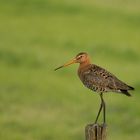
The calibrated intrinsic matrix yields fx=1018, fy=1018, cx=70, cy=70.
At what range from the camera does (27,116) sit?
64.2ft

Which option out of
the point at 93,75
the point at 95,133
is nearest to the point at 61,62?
the point at 93,75

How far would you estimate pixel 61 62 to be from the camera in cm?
2506

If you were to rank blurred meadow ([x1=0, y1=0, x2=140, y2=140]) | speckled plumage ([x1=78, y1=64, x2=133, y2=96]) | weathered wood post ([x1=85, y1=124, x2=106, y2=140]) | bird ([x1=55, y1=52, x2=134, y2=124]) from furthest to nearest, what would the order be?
1. blurred meadow ([x1=0, y1=0, x2=140, y2=140])
2. bird ([x1=55, y1=52, x2=134, y2=124])
3. speckled plumage ([x1=78, y1=64, x2=133, y2=96])
4. weathered wood post ([x1=85, y1=124, x2=106, y2=140])

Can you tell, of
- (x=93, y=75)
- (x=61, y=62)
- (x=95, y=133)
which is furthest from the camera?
(x=61, y=62)

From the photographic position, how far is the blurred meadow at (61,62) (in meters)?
19.0

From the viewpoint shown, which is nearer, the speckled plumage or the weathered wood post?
the weathered wood post

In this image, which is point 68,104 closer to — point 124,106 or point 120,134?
point 124,106

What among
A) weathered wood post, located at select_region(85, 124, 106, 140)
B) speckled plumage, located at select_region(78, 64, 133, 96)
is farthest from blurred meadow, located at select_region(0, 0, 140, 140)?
weathered wood post, located at select_region(85, 124, 106, 140)

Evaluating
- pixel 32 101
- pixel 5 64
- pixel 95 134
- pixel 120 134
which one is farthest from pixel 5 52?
pixel 95 134

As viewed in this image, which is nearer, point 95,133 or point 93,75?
point 95,133

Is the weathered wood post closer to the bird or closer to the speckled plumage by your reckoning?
the speckled plumage

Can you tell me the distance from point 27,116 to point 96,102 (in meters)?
2.10

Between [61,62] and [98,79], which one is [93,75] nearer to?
[98,79]

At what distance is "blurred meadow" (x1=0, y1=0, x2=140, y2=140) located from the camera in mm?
19016
